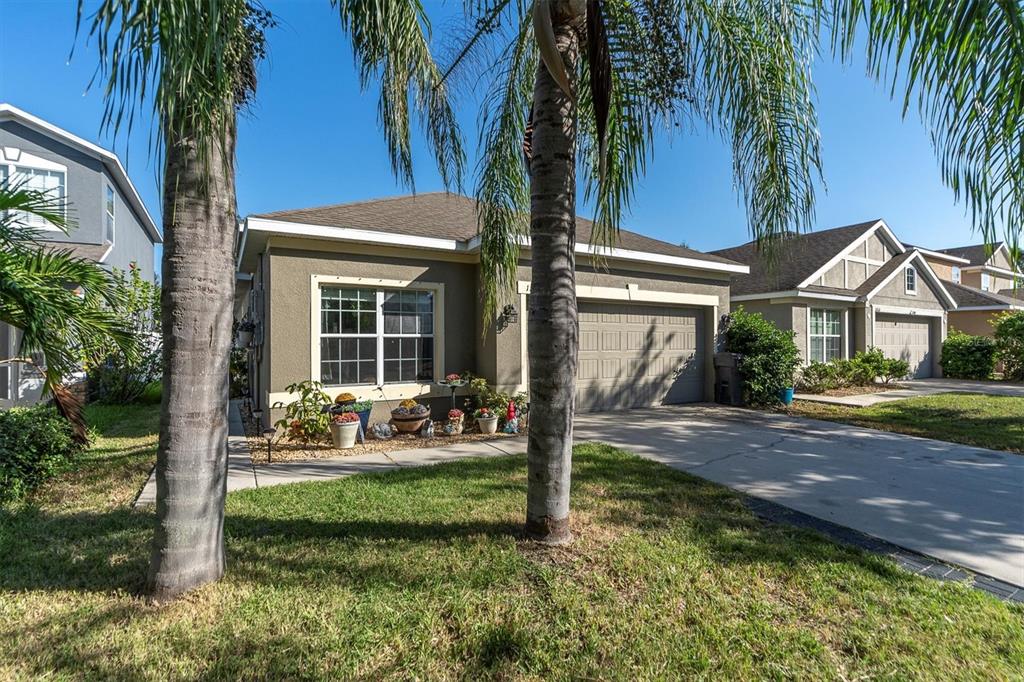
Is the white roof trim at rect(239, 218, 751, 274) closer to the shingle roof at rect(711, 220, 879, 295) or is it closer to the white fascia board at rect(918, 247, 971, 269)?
the shingle roof at rect(711, 220, 879, 295)

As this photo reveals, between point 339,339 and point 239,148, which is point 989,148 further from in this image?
point 339,339

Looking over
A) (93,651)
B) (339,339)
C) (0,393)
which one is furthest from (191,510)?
(0,393)

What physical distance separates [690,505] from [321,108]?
222 inches

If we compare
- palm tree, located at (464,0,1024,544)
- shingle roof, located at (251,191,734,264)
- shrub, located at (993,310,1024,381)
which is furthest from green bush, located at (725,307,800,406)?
shrub, located at (993,310,1024,381)

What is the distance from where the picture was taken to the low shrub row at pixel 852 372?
13781mm

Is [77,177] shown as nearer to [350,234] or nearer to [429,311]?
[350,234]

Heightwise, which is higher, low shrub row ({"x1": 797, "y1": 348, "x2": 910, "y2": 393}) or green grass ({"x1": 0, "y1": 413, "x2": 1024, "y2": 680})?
low shrub row ({"x1": 797, "y1": 348, "x2": 910, "y2": 393})

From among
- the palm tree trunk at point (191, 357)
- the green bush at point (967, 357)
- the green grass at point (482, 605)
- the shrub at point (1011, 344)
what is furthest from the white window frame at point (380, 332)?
the shrub at point (1011, 344)

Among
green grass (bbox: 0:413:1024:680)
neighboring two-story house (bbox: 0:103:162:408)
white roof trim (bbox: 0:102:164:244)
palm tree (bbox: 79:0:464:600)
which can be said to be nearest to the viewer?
green grass (bbox: 0:413:1024:680)

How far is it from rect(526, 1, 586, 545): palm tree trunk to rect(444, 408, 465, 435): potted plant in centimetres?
465

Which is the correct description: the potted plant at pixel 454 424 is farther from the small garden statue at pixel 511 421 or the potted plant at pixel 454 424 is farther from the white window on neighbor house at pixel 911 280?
the white window on neighbor house at pixel 911 280

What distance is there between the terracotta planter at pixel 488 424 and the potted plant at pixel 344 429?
82.6 inches

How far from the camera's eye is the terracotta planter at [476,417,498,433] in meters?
8.27

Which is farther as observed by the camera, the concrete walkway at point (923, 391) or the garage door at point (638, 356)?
the concrete walkway at point (923, 391)
